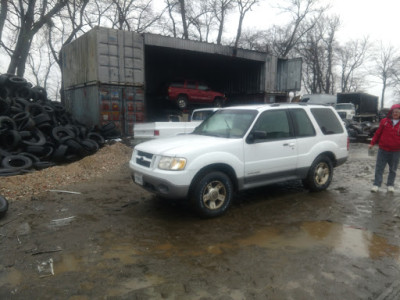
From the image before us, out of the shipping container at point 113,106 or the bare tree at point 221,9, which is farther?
the bare tree at point 221,9

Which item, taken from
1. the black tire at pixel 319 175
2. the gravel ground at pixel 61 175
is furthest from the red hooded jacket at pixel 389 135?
the gravel ground at pixel 61 175

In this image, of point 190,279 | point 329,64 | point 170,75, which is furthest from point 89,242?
point 329,64

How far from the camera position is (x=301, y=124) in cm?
581

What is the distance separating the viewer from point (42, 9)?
20.6m

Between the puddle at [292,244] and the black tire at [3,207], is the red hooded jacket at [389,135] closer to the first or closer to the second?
the puddle at [292,244]

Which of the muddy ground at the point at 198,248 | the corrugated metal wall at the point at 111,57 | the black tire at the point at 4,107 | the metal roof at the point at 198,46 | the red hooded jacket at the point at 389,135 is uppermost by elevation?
the metal roof at the point at 198,46

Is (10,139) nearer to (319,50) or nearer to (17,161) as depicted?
(17,161)

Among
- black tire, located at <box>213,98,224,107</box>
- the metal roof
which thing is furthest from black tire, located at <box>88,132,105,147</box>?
black tire, located at <box>213,98,224,107</box>

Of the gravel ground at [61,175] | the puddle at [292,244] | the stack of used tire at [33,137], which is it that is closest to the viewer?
the puddle at [292,244]

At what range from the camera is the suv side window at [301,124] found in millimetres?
5716

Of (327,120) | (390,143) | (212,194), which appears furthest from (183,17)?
(212,194)

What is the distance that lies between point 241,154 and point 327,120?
2509 millimetres

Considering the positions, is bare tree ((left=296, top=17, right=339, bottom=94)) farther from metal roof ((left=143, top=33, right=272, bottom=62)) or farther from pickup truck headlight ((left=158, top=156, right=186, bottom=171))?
pickup truck headlight ((left=158, top=156, right=186, bottom=171))

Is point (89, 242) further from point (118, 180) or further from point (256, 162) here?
point (118, 180)
